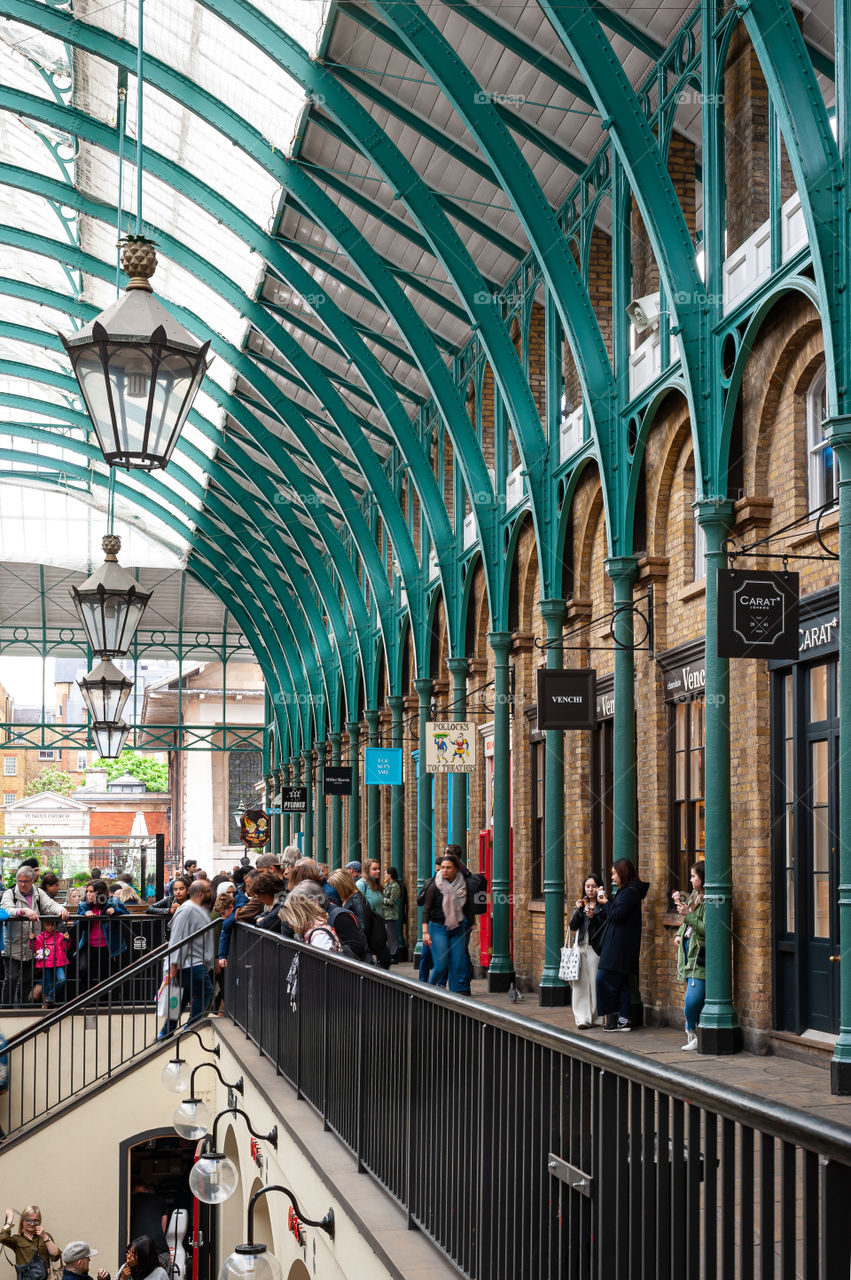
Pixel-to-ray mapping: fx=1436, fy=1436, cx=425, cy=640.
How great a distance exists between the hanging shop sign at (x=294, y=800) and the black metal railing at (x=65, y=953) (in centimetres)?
1671

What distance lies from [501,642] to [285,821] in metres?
28.1

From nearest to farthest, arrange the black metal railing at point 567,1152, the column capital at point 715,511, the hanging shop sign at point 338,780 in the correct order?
the black metal railing at point 567,1152, the column capital at point 715,511, the hanging shop sign at point 338,780

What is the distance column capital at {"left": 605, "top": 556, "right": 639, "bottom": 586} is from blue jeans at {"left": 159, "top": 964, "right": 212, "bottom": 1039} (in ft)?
19.2

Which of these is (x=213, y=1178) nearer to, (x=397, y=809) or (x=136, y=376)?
(x=136, y=376)

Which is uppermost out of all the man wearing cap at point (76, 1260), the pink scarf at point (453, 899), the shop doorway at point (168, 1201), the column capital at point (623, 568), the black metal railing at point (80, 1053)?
the column capital at point (623, 568)

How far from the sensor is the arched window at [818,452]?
11.3m

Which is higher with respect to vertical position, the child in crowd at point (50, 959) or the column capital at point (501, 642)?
the column capital at point (501, 642)

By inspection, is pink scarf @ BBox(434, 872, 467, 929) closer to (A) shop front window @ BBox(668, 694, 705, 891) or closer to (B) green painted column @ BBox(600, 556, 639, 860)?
(B) green painted column @ BBox(600, 556, 639, 860)

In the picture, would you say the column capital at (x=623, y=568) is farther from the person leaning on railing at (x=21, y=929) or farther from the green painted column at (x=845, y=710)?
the person leaning on railing at (x=21, y=929)

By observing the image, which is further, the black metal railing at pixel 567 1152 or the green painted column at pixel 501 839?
the green painted column at pixel 501 839

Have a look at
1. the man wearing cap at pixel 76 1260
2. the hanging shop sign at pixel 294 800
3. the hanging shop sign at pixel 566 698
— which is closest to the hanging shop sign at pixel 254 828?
the hanging shop sign at pixel 294 800

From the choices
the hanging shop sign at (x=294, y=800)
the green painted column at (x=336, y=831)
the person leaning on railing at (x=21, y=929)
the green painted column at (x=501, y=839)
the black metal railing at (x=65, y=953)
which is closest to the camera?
the green painted column at (x=501, y=839)

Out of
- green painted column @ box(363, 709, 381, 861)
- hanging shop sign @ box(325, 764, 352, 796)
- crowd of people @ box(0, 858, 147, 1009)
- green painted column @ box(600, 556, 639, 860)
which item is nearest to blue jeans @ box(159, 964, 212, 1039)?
crowd of people @ box(0, 858, 147, 1009)

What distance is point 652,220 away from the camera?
1262 cm
